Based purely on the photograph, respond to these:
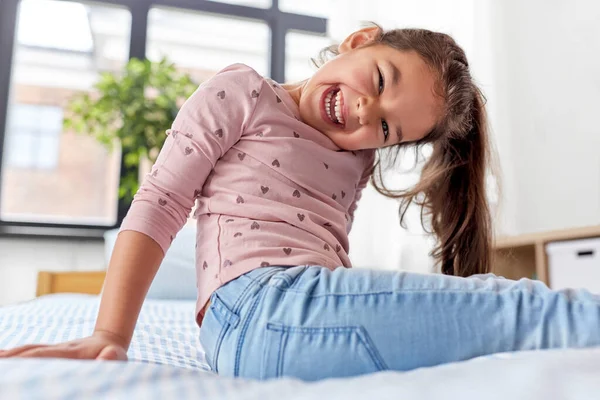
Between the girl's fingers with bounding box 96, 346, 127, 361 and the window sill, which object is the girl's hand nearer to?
the girl's fingers with bounding box 96, 346, 127, 361

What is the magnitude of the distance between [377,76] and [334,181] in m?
0.19

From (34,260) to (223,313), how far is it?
8.43 ft

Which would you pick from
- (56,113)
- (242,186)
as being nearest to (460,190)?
(242,186)

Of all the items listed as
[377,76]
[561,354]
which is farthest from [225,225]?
[561,354]

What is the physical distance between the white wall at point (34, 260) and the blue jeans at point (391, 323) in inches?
101

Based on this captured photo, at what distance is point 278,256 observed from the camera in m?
0.79

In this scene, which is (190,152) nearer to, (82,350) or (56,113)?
(82,350)

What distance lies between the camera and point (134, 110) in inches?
109

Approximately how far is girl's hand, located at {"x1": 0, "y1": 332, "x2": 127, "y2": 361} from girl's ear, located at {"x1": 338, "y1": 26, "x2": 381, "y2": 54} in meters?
0.71

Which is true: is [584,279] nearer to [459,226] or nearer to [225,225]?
[459,226]

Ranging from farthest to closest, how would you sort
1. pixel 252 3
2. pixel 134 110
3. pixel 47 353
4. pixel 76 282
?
pixel 252 3
pixel 134 110
pixel 76 282
pixel 47 353

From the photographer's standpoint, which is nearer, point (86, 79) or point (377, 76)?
point (377, 76)

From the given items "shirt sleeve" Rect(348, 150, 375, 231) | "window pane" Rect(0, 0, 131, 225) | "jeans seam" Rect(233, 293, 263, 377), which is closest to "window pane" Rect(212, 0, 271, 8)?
"window pane" Rect(0, 0, 131, 225)

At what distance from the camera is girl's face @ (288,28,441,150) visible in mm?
983
